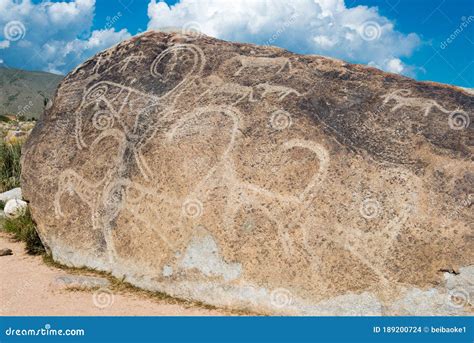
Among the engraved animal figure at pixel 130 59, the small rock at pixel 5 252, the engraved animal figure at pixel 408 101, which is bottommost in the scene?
the small rock at pixel 5 252

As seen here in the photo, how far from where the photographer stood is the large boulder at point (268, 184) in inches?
209

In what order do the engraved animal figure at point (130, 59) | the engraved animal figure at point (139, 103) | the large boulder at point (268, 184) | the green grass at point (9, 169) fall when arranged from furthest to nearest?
the green grass at point (9, 169) → the engraved animal figure at point (130, 59) → the engraved animal figure at point (139, 103) → the large boulder at point (268, 184)

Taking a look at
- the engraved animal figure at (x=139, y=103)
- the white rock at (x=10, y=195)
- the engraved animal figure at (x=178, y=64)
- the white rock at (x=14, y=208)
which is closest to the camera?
the engraved animal figure at (x=139, y=103)

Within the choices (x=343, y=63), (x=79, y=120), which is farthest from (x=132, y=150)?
(x=343, y=63)

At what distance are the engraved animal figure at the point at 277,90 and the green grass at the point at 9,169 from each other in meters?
8.00

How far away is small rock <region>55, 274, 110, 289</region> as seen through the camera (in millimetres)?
5961

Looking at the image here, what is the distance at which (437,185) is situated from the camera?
216 inches

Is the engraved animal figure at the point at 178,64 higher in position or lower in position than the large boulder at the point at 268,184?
higher

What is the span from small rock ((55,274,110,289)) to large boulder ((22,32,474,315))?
0.25 metres

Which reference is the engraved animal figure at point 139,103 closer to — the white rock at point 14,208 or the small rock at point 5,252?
the small rock at point 5,252

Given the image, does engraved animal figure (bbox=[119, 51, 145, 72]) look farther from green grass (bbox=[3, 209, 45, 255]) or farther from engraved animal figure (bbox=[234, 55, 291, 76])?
green grass (bbox=[3, 209, 45, 255])

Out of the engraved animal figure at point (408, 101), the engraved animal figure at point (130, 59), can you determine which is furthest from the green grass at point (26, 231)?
the engraved animal figure at point (408, 101)

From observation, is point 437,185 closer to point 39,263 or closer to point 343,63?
point 343,63

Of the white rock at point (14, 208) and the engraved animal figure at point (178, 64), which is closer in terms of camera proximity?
the engraved animal figure at point (178, 64)
